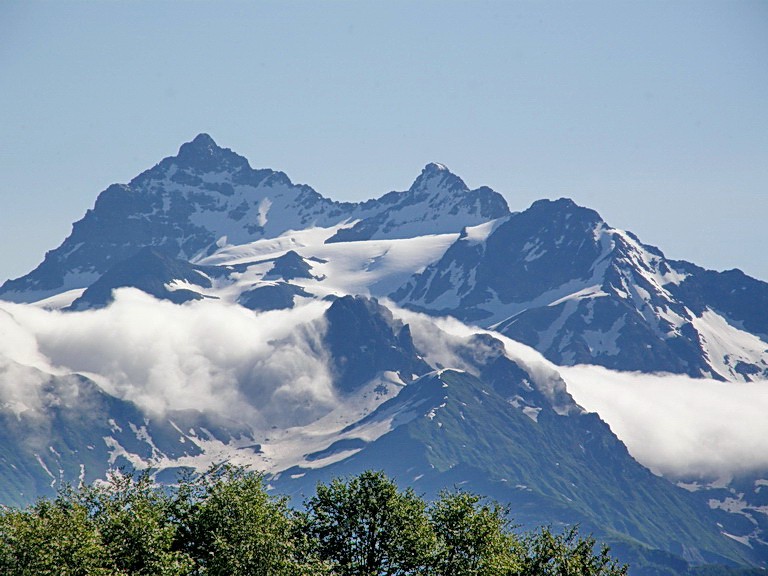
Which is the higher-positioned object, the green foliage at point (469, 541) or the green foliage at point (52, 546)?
the green foliage at point (469, 541)

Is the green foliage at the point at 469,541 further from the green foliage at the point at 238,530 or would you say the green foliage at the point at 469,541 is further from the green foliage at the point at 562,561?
the green foliage at the point at 238,530

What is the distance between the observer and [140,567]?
11588 cm

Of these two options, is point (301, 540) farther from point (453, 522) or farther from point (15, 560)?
point (15, 560)

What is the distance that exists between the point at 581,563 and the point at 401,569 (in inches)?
791

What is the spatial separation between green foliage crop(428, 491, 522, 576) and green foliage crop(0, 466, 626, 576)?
0.46ft

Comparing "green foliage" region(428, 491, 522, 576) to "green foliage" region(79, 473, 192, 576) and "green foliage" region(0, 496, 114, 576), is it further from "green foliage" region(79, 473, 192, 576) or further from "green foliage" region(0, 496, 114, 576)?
"green foliage" region(0, 496, 114, 576)

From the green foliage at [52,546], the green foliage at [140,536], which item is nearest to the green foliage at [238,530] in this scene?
the green foliage at [140,536]

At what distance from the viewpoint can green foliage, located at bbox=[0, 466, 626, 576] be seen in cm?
11512

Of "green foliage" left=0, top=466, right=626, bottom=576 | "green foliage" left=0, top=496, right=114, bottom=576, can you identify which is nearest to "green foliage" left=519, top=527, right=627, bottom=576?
"green foliage" left=0, top=466, right=626, bottom=576

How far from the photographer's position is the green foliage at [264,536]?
115 meters

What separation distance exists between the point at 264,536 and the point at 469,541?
2290cm

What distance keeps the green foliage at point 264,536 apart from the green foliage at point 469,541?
14 centimetres

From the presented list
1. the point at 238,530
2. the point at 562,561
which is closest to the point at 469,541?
the point at 562,561

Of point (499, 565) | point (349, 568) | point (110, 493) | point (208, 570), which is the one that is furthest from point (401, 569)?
point (110, 493)
